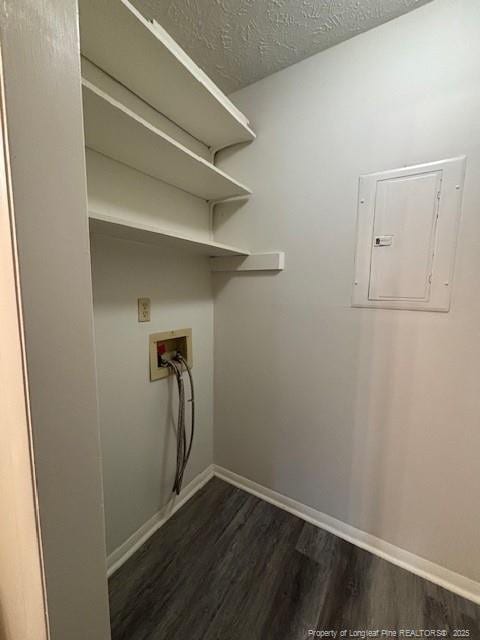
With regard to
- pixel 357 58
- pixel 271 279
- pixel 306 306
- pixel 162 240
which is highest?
pixel 357 58

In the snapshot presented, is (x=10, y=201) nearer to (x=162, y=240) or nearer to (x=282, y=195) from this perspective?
(x=162, y=240)

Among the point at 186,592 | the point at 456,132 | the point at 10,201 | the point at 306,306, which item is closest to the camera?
the point at 10,201

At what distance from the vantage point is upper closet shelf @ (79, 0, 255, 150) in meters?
0.79

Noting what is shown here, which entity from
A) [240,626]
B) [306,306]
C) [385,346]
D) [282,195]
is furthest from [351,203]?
[240,626]

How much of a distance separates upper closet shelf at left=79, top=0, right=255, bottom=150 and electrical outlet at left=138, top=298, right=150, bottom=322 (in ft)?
3.01

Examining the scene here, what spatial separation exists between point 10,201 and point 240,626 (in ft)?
5.25

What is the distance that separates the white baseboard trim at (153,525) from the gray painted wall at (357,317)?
17.0 inches

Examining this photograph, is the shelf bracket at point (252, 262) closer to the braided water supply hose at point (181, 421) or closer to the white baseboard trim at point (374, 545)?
the braided water supply hose at point (181, 421)

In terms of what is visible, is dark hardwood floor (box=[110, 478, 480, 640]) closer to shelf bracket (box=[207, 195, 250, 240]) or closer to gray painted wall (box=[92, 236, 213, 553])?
gray painted wall (box=[92, 236, 213, 553])

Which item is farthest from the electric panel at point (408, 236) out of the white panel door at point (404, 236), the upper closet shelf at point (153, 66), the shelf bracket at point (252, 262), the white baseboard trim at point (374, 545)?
the white baseboard trim at point (374, 545)

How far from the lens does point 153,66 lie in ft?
3.18

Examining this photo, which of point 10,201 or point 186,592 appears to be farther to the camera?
point 186,592

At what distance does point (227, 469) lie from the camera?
181 centimetres

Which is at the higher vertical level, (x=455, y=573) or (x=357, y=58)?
(x=357, y=58)
